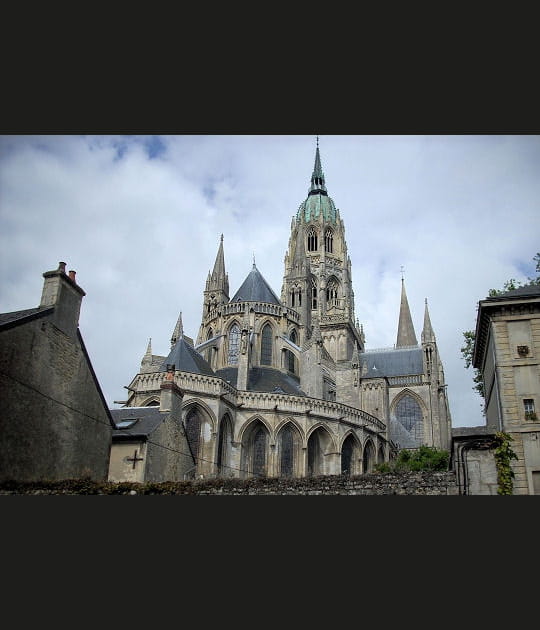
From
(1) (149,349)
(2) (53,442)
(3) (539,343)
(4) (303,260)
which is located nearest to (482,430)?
(3) (539,343)

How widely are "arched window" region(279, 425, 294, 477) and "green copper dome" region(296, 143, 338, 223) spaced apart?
4346 centimetres

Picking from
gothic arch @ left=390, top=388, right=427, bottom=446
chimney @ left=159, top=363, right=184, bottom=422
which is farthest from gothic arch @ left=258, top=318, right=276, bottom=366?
chimney @ left=159, top=363, right=184, bottom=422

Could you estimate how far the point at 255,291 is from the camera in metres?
48.3

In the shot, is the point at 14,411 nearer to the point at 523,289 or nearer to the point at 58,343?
the point at 58,343

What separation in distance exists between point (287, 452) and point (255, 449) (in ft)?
6.23

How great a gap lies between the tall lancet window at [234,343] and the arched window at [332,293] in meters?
25.5

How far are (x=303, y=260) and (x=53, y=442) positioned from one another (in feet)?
136

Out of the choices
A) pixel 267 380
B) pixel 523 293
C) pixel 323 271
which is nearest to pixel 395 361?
pixel 323 271

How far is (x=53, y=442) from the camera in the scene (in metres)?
15.7

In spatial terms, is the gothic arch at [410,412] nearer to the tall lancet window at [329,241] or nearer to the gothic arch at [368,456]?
the gothic arch at [368,456]

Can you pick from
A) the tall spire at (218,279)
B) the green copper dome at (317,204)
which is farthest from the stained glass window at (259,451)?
the green copper dome at (317,204)

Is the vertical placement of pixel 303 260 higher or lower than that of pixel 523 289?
higher

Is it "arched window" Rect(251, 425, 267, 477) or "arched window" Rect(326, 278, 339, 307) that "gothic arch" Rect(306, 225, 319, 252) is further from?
"arched window" Rect(251, 425, 267, 477)

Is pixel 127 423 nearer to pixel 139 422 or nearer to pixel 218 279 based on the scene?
pixel 139 422
